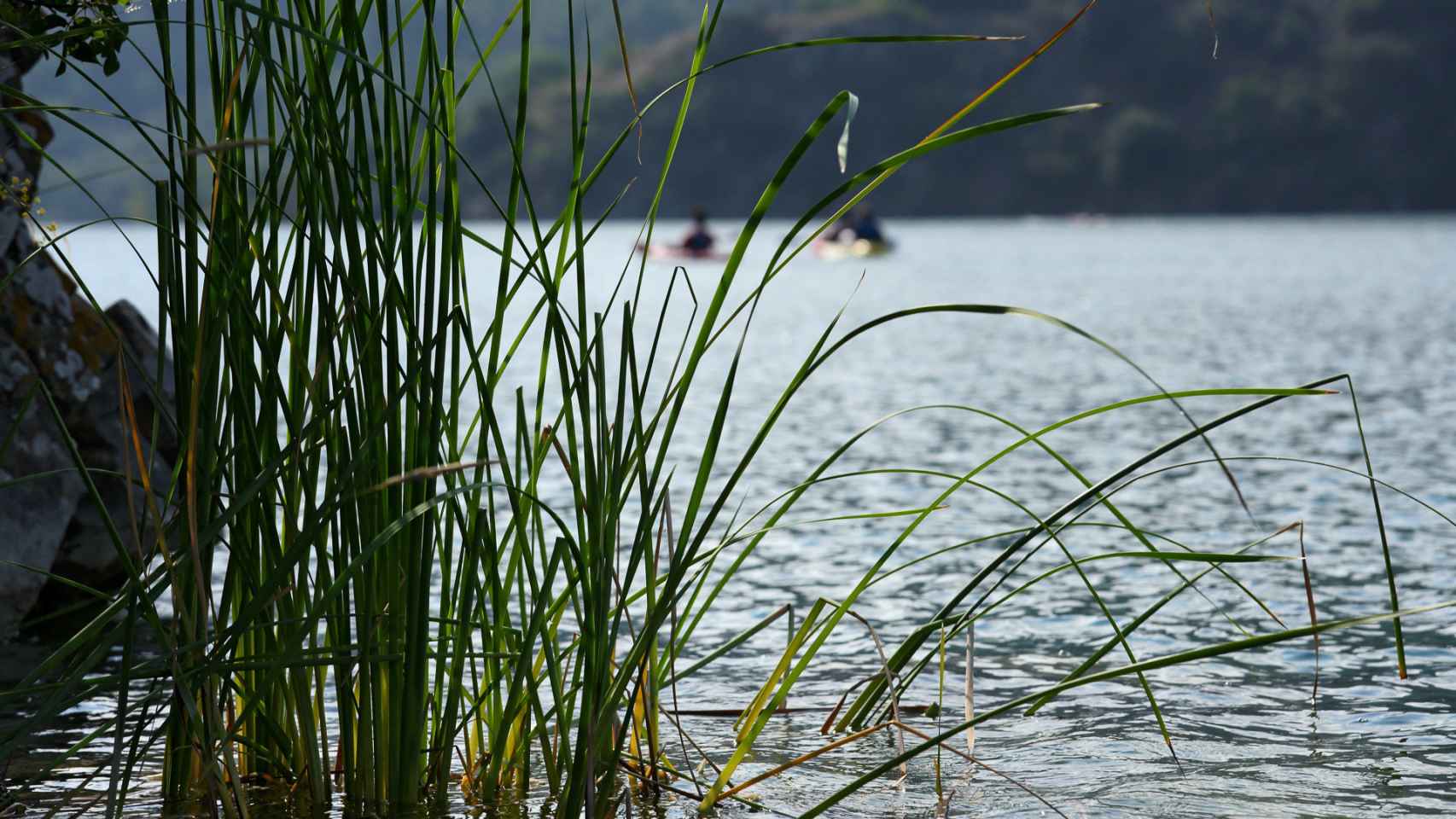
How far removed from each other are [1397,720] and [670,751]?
2197 millimetres

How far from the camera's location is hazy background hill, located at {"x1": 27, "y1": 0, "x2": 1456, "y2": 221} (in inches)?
5162

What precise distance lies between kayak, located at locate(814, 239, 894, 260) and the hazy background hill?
7453cm

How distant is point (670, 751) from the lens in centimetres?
412

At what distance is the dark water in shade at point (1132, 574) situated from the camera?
3965 mm

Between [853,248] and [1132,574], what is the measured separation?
39450mm

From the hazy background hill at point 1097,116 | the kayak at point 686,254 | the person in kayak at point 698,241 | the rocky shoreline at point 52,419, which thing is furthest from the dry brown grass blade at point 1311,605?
the hazy background hill at point 1097,116

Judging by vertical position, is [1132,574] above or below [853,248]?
below

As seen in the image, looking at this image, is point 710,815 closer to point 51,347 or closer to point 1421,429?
point 51,347

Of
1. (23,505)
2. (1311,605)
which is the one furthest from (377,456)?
(23,505)

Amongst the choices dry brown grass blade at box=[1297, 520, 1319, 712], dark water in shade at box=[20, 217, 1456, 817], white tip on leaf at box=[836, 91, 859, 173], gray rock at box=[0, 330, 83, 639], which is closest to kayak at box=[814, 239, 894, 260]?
dark water in shade at box=[20, 217, 1456, 817]

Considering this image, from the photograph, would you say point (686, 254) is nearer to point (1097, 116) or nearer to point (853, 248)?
point (853, 248)

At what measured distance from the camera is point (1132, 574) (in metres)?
7.05

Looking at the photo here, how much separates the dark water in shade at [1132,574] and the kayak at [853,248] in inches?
798

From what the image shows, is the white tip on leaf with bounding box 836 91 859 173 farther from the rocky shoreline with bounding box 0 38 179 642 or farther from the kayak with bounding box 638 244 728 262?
the kayak with bounding box 638 244 728 262
